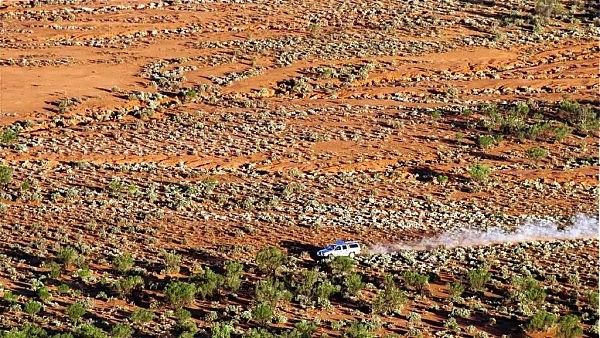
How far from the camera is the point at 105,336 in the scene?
81.4ft

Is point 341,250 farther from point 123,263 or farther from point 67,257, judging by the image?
point 67,257

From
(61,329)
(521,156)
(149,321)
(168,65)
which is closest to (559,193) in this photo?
(521,156)

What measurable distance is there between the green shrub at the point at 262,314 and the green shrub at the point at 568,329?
8125mm

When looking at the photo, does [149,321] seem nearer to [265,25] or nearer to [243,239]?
[243,239]

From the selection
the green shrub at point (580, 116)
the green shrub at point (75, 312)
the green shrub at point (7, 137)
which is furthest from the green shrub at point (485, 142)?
the green shrub at point (75, 312)

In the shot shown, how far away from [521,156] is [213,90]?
17786mm

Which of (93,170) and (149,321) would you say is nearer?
(149,321)

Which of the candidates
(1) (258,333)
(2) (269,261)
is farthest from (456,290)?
(1) (258,333)

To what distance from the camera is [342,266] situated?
2952 cm

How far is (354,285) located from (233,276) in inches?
149

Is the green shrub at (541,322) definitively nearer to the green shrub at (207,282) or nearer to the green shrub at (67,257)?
the green shrub at (207,282)

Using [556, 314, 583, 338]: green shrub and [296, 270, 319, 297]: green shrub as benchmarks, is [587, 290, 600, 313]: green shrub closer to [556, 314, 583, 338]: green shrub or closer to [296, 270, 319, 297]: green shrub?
[556, 314, 583, 338]: green shrub

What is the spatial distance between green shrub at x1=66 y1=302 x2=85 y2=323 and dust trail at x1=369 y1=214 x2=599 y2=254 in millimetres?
10400

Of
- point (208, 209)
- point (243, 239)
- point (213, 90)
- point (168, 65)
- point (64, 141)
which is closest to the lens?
point (243, 239)
